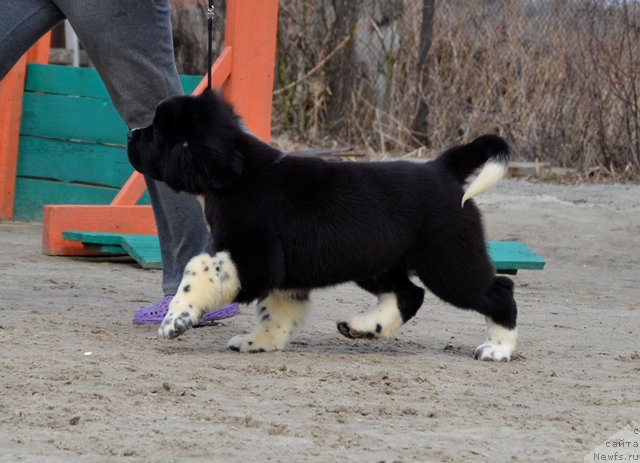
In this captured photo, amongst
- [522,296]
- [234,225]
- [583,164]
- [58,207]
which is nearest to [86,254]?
[58,207]

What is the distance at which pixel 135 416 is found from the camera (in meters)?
3.10

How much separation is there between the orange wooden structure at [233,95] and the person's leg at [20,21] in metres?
1.98

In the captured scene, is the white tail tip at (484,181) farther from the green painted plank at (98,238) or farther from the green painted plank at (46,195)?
the green painted plank at (46,195)

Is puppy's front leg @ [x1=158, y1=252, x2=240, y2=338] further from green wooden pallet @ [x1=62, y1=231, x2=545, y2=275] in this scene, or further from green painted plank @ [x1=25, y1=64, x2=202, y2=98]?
green painted plank @ [x1=25, y1=64, x2=202, y2=98]

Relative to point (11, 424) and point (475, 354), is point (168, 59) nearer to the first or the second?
point (475, 354)

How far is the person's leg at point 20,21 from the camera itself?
4336 mm

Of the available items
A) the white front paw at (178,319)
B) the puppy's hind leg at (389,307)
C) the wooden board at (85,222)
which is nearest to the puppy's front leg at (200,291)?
the white front paw at (178,319)

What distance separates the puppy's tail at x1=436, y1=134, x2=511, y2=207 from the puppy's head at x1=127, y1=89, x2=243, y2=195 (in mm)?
823

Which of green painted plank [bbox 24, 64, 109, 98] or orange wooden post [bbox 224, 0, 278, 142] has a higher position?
orange wooden post [bbox 224, 0, 278, 142]

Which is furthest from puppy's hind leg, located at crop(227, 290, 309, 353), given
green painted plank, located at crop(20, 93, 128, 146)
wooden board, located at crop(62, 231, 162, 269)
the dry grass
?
the dry grass

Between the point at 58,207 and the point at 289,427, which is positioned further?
the point at 58,207

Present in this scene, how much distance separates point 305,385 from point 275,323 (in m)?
0.76

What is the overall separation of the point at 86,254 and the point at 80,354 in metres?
3.07

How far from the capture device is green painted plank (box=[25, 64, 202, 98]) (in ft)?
25.8
